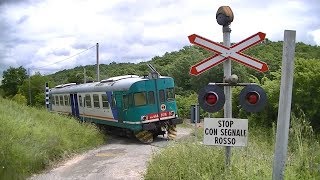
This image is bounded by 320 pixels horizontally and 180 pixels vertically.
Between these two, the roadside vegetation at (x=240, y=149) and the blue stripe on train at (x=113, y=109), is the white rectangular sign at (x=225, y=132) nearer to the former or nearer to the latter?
the roadside vegetation at (x=240, y=149)

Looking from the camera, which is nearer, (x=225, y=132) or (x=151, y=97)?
(x=225, y=132)

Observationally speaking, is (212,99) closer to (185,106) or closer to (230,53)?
(230,53)

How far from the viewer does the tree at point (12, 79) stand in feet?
239

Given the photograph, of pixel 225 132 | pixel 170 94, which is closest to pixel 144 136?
pixel 170 94

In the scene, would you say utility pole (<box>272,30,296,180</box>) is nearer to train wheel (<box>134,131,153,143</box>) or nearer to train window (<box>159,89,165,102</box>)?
train wheel (<box>134,131,153,143</box>)

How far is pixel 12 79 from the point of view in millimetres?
74000

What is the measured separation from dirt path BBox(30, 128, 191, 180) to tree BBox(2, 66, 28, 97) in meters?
61.2

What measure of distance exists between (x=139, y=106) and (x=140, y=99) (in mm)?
312

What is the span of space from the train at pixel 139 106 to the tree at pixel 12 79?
56842mm

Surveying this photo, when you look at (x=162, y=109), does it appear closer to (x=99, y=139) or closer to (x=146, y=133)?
(x=146, y=133)

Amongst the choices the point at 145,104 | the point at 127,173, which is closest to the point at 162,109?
the point at 145,104

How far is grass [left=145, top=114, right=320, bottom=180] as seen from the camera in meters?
5.74

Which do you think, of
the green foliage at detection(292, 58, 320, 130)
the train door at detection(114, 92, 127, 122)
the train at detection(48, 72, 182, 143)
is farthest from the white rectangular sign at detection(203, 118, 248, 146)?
the train door at detection(114, 92, 127, 122)

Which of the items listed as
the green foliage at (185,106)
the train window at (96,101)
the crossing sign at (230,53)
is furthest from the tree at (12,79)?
the crossing sign at (230,53)
